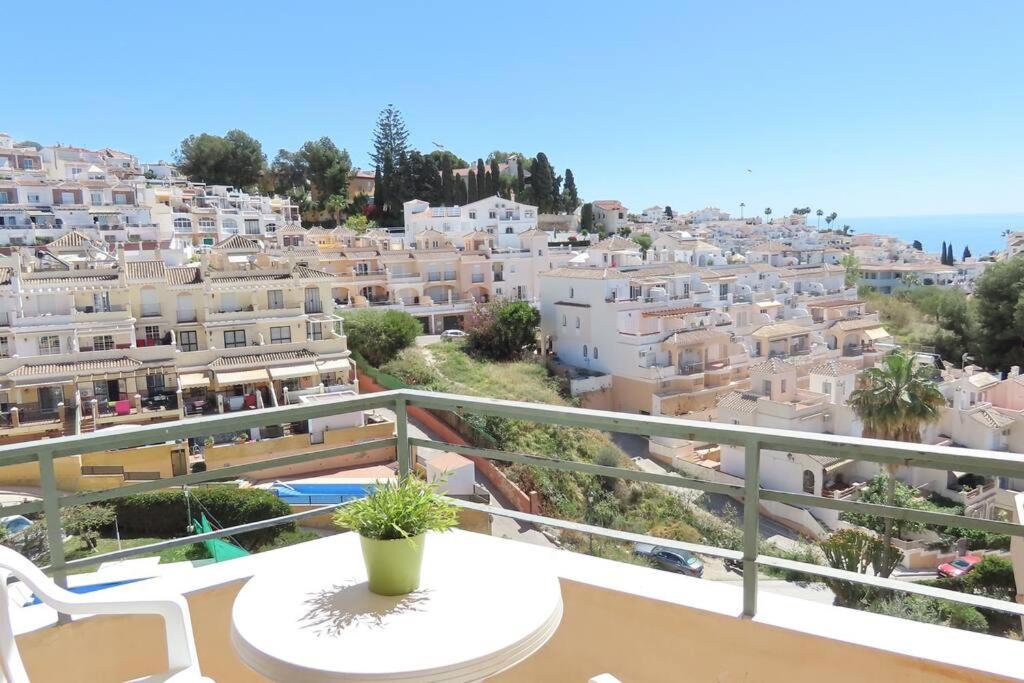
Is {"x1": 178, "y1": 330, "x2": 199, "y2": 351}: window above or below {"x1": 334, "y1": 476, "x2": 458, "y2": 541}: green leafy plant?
below

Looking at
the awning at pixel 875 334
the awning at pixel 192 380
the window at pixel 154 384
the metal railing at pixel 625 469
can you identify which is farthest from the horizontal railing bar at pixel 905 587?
the awning at pixel 875 334

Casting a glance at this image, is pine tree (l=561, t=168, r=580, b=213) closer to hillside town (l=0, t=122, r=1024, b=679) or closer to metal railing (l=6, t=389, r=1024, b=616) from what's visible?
hillside town (l=0, t=122, r=1024, b=679)

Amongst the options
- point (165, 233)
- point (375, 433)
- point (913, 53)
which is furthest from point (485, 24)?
point (375, 433)

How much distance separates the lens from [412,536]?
1.68 m

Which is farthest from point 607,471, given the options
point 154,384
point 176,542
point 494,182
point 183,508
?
point 494,182

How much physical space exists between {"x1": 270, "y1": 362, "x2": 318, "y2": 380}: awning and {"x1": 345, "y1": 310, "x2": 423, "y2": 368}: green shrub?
13.0 feet

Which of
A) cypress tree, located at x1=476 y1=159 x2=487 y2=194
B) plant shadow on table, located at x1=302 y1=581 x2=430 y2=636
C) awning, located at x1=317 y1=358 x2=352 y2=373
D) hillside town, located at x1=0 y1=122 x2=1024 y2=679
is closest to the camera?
plant shadow on table, located at x1=302 y1=581 x2=430 y2=636

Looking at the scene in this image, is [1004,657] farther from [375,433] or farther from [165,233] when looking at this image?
[165,233]

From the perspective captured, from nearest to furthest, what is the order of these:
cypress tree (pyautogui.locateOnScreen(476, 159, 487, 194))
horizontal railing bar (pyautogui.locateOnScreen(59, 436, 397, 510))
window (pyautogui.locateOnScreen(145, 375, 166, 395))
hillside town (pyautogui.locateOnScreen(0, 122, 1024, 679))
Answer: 1. horizontal railing bar (pyautogui.locateOnScreen(59, 436, 397, 510))
2. hillside town (pyautogui.locateOnScreen(0, 122, 1024, 679))
3. window (pyautogui.locateOnScreen(145, 375, 166, 395))
4. cypress tree (pyautogui.locateOnScreen(476, 159, 487, 194))

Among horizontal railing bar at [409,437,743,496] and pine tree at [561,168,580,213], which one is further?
pine tree at [561,168,580,213]

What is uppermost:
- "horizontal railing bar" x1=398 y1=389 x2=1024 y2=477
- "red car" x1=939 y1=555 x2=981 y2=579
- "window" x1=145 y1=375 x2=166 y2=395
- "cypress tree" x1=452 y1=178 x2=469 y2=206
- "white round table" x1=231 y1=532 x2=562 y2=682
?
"cypress tree" x1=452 y1=178 x2=469 y2=206

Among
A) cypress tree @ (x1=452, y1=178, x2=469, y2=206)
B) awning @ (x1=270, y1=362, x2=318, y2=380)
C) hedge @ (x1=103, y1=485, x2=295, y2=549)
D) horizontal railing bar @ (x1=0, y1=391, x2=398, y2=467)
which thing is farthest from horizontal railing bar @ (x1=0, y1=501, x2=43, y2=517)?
cypress tree @ (x1=452, y1=178, x2=469, y2=206)

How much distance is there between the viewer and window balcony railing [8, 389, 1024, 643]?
1651 millimetres

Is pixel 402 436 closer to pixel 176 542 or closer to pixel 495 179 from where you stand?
pixel 176 542
